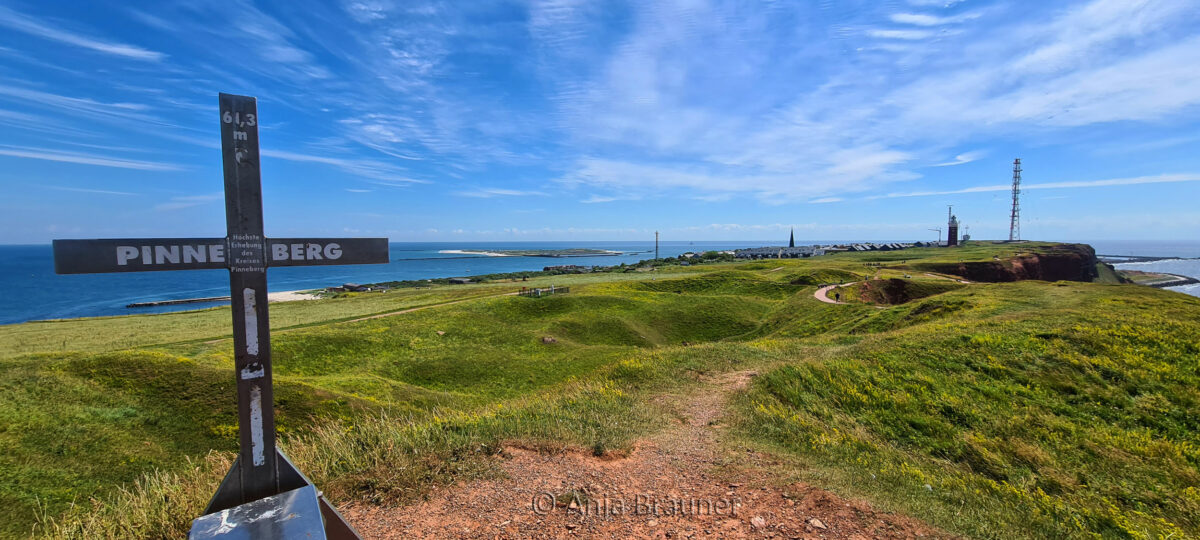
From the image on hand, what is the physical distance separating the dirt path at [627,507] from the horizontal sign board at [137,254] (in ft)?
10.6

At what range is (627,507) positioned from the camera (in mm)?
5375

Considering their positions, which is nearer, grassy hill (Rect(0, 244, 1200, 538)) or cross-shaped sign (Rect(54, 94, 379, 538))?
cross-shaped sign (Rect(54, 94, 379, 538))

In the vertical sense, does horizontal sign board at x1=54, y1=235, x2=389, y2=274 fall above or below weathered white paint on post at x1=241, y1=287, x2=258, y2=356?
above

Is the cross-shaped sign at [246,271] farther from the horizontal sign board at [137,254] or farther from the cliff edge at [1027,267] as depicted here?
the cliff edge at [1027,267]

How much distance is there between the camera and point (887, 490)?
6047 millimetres

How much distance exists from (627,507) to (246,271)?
482cm

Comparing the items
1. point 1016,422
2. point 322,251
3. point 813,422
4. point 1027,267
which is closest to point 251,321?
point 322,251

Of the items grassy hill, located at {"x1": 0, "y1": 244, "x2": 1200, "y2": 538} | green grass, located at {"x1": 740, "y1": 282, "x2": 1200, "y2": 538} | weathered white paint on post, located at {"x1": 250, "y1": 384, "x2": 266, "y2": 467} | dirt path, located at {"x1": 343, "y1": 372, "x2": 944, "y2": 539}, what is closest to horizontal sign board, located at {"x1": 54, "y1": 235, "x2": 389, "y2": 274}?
weathered white paint on post, located at {"x1": 250, "y1": 384, "x2": 266, "y2": 467}

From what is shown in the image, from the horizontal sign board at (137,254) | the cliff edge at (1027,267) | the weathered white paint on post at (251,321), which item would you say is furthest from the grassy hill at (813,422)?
the cliff edge at (1027,267)

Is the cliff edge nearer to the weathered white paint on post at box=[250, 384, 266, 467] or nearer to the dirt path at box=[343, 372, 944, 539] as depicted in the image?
the dirt path at box=[343, 372, 944, 539]

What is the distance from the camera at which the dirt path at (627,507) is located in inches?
190

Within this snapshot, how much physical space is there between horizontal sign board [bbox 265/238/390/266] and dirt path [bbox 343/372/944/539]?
2950 millimetres

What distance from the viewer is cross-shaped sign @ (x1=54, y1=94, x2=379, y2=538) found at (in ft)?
12.9

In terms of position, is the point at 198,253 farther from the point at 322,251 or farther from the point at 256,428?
the point at 256,428
